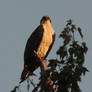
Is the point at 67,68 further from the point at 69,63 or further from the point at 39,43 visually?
the point at 39,43

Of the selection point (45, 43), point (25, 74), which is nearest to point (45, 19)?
point (45, 43)

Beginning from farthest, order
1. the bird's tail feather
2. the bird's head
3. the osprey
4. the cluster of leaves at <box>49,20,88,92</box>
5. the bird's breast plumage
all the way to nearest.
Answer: the bird's head → the bird's breast plumage → the osprey → the bird's tail feather → the cluster of leaves at <box>49,20,88,92</box>

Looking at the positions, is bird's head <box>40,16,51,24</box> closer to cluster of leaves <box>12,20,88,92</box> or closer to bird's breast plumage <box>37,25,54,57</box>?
bird's breast plumage <box>37,25,54,57</box>

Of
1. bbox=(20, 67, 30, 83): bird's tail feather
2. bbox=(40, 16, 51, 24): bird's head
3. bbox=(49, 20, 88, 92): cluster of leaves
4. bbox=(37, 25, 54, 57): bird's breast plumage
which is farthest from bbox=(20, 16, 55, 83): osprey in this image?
bbox=(49, 20, 88, 92): cluster of leaves

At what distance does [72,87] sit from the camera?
21.2 feet

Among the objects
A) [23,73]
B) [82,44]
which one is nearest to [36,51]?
[23,73]

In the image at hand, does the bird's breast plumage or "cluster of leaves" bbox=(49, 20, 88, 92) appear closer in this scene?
"cluster of leaves" bbox=(49, 20, 88, 92)

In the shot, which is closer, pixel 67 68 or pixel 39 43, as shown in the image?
pixel 67 68

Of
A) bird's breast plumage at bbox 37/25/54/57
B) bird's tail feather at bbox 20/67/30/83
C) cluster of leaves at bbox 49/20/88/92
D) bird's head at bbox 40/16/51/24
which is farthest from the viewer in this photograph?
bird's head at bbox 40/16/51/24

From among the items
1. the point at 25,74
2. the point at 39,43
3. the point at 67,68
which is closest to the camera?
the point at 67,68

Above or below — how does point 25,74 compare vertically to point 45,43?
below

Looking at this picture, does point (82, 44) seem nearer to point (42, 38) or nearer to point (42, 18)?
point (42, 38)

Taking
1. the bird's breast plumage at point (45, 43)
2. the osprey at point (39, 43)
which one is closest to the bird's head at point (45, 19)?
the osprey at point (39, 43)

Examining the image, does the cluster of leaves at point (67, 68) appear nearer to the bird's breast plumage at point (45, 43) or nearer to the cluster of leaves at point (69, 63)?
the cluster of leaves at point (69, 63)
